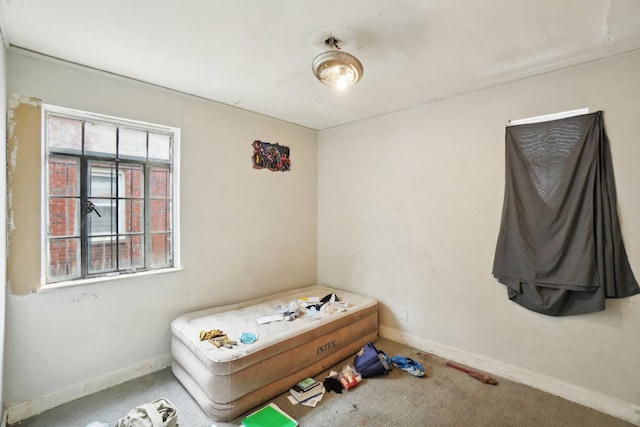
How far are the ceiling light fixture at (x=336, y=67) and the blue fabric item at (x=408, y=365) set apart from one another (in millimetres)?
2336

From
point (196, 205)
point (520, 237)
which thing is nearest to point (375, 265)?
point (520, 237)

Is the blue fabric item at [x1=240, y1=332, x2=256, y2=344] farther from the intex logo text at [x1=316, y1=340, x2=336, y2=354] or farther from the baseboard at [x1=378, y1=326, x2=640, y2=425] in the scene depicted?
the baseboard at [x1=378, y1=326, x2=640, y2=425]

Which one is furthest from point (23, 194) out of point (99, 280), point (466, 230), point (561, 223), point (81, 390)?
point (561, 223)

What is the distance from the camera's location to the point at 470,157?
8.51 ft

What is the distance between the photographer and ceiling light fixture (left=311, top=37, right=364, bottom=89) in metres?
1.74

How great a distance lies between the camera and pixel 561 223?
6.97ft

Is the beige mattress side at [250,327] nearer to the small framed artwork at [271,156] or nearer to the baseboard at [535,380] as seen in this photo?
the baseboard at [535,380]

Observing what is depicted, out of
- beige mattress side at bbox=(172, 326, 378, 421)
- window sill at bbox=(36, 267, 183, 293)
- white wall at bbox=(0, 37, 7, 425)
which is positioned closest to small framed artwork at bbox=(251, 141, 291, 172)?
window sill at bbox=(36, 267, 183, 293)

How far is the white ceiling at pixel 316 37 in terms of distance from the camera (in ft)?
5.04

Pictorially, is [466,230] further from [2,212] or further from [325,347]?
[2,212]

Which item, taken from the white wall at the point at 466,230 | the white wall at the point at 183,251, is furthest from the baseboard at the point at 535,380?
the white wall at the point at 183,251

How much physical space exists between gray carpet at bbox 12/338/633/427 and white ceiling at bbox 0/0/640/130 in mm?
2442

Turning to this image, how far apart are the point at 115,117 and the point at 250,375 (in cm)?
221

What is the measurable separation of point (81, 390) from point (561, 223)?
12.2ft
